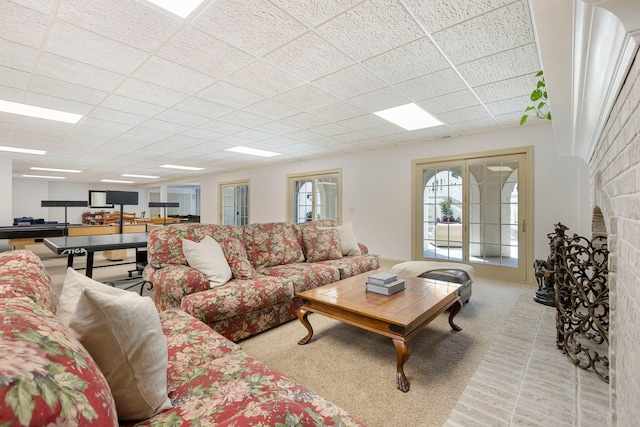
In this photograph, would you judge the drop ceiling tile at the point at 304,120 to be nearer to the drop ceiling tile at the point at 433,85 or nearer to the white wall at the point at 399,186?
the drop ceiling tile at the point at 433,85

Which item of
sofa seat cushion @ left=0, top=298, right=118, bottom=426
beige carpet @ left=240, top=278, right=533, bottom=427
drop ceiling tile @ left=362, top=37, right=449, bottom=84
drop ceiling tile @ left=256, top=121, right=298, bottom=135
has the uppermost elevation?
drop ceiling tile @ left=256, top=121, right=298, bottom=135

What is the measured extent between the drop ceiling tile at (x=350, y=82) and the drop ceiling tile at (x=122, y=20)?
4.35 feet

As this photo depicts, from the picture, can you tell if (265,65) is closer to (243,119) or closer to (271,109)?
(271,109)

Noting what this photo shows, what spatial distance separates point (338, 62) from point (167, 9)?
50.2 inches

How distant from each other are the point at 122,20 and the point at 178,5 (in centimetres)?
44

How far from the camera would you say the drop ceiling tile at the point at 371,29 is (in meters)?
1.82

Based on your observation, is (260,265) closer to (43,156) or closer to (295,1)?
(295,1)

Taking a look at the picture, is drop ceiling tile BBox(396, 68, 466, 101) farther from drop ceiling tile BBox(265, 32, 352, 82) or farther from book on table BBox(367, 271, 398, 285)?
book on table BBox(367, 271, 398, 285)

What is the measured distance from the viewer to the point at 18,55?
2299 millimetres

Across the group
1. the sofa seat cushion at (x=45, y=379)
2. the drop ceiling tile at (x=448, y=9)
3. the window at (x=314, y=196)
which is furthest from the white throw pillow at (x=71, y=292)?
the window at (x=314, y=196)

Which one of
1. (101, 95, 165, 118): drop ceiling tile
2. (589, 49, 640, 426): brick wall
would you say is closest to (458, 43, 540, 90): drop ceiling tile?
(589, 49, 640, 426): brick wall

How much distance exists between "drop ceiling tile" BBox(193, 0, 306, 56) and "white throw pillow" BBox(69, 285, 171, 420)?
1771 mm

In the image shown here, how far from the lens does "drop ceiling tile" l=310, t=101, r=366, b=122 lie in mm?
3441

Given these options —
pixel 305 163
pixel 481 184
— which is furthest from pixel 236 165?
pixel 481 184
